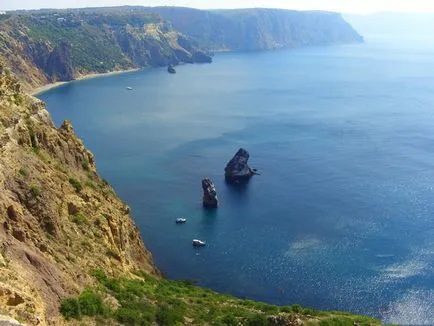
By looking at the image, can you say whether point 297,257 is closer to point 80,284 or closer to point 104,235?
point 104,235

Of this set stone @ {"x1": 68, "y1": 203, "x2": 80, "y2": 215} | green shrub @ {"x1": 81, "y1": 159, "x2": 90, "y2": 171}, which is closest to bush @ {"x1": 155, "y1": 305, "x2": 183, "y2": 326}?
stone @ {"x1": 68, "y1": 203, "x2": 80, "y2": 215}

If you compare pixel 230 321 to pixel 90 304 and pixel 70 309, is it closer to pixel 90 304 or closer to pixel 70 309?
pixel 90 304

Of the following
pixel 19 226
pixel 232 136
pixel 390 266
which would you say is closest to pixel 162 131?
pixel 232 136

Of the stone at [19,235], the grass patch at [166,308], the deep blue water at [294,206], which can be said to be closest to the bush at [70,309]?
the grass patch at [166,308]

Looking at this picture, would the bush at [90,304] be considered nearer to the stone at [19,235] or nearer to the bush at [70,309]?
the bush at [70,309]

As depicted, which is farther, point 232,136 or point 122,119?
point 122,119

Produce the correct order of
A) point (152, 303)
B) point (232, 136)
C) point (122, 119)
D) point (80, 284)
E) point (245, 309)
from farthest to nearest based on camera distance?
point (122, 119), point (232, 136), point (245, 309), point (152, 303), point (80, 284)
